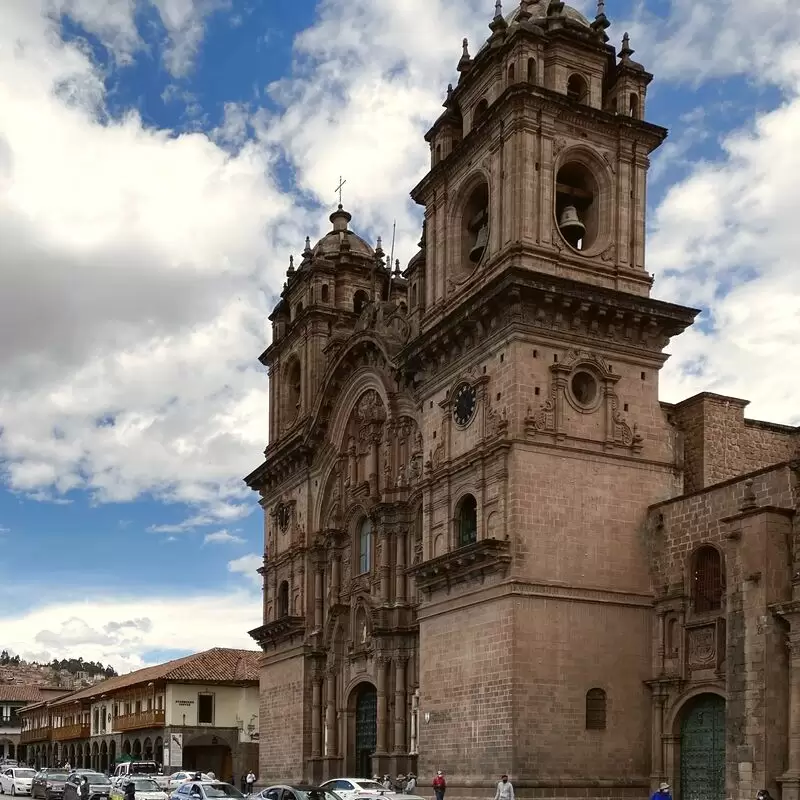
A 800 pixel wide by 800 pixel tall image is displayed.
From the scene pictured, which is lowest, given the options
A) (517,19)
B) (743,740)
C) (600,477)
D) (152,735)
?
(152,735)

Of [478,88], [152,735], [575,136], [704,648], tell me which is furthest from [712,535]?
[152,735]

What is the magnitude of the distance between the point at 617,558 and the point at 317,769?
1701 cm

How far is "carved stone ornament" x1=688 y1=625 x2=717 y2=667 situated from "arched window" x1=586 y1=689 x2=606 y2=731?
7.99 feet

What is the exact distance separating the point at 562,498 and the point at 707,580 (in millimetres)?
4101

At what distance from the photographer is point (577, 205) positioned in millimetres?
37688

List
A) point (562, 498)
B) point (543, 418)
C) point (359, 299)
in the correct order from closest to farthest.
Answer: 1. point (562, 498)
2. point (543, 418)
3. point (359, 299)

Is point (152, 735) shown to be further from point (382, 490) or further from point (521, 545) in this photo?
point (521, 545)

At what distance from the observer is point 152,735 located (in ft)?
231

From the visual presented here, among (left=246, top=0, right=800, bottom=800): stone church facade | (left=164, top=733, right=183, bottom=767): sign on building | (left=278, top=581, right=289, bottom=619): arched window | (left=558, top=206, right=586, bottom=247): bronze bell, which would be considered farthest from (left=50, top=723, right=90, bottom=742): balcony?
→ (left=558, top=206, right=586, bottom=247): bronze bell

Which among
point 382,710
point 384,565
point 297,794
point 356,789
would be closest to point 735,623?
point 297,794

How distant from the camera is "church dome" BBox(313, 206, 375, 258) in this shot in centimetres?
5332

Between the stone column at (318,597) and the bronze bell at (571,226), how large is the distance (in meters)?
16.8

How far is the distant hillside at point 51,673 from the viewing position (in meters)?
124

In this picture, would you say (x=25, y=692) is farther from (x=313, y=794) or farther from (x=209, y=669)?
(x=313, y=794)
